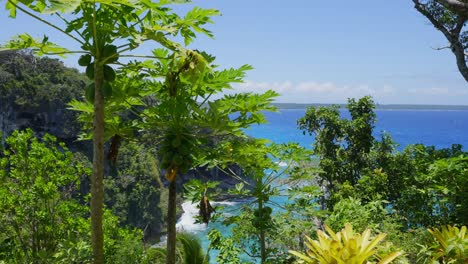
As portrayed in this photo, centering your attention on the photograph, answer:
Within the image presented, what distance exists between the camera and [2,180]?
6.15 m

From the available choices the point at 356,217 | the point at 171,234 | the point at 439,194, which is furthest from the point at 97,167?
the point at 439,194

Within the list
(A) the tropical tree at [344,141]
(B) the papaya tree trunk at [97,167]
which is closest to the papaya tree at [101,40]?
(B) the papaya tree trunk at [97,167]

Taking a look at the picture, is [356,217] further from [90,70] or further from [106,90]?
[90,70]

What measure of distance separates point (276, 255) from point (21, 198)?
3605 mm

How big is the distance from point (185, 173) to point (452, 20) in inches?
321

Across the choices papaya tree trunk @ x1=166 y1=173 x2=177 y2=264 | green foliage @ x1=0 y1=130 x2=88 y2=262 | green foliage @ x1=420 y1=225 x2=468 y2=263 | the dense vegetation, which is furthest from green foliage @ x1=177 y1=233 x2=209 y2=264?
green foliage @ x1=420 y1=225 x2=468 y2=263

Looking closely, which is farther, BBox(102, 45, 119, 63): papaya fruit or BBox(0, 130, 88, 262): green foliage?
BBox(0, 130, 88, 262): green foliage

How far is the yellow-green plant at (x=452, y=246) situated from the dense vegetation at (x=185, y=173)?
0.02m

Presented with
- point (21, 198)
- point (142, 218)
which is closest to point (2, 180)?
point (21, 198)

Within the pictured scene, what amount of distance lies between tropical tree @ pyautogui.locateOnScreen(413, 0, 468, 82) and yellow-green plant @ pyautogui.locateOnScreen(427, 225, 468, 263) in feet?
16.5

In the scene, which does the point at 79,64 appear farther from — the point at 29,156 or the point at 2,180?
the point at 2,180

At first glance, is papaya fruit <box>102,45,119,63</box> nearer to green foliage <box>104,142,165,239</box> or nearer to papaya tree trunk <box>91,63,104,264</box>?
papaya tree trunk <box>91,63,104,264</box>

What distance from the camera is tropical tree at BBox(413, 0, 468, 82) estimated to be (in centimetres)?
786

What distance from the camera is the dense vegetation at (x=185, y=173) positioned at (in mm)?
3309
